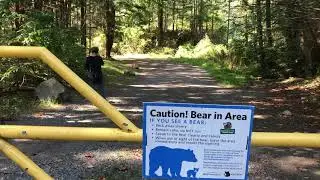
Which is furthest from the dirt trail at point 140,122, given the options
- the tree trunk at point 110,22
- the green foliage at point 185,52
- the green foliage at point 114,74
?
the green foliage at point 185,52

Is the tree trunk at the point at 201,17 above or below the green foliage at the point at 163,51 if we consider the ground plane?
above

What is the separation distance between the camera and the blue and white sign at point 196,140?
263cm

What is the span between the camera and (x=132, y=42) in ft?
157

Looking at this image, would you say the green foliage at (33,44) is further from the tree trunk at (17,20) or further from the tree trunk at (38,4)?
the tree trunk at (38,4)

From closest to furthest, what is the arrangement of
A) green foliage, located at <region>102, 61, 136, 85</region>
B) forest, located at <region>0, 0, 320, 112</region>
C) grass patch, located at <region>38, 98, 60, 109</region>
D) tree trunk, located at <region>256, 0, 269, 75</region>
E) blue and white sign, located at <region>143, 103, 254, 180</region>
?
blue and white sign, located at <region>143, 103, 254, 180</region> < grass patch, located at <region>38, 98, 60, 109</region> < forest, located at <region>0, 0, 320, 112</region> < green foliage, located at <region>102, 61, 136, 85</region> < tree trunk, located at <region>256, 0, 269, 75</region>

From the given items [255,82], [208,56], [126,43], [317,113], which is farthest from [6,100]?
[126,43]

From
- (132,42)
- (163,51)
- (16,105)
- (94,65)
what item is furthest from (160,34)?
(16,105)

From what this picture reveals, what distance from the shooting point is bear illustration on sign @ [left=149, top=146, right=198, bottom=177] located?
2.69 metres

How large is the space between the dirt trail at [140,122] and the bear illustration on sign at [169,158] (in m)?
4.02

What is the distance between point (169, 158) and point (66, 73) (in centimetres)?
70

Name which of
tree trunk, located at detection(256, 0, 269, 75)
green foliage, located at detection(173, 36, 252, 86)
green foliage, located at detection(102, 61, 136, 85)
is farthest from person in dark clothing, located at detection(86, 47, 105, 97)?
tree trunk, located at detection(256, 0, 269, 75)

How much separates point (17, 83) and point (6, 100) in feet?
4.16

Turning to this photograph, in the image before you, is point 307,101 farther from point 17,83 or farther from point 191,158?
point 191,158

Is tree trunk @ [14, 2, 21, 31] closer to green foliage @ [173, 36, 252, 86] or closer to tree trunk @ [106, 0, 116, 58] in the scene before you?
green foliage @ [173, 36, 252, 86]
